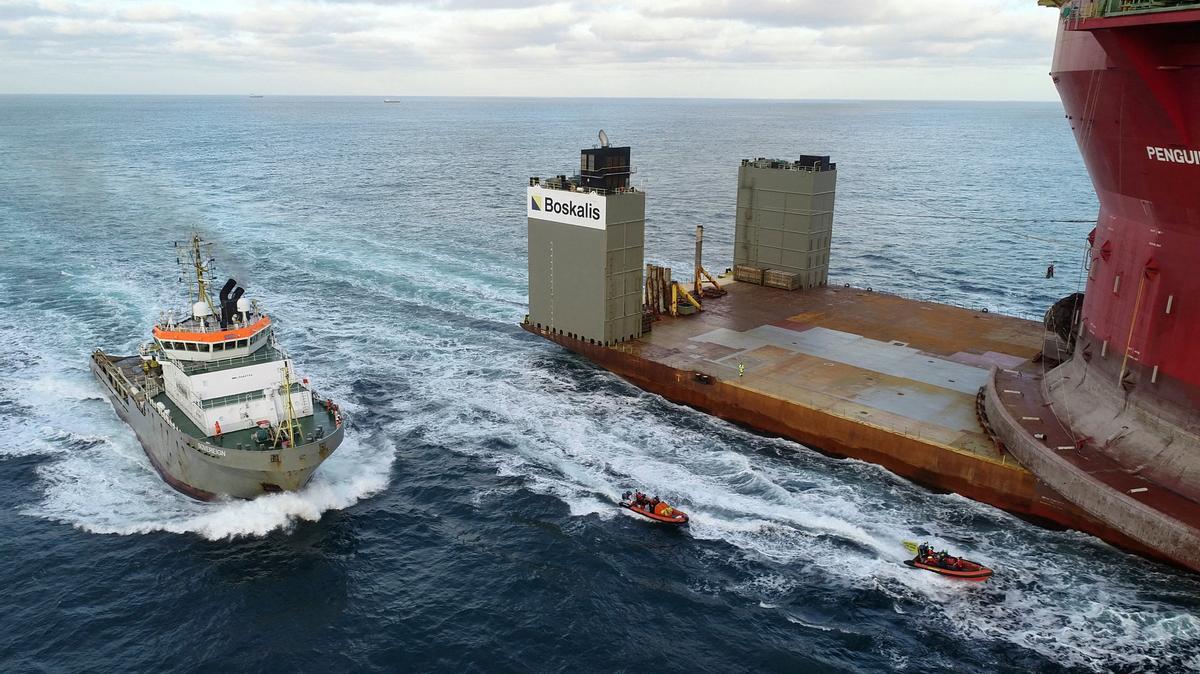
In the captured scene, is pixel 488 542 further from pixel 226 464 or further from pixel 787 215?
pixel 787 215

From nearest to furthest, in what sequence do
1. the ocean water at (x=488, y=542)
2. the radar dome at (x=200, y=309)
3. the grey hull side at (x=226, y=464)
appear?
the ocean water at (x=488, y=542) < the grey hull side at (x=226, y=464) < the radar dome at (x=200, y=309)

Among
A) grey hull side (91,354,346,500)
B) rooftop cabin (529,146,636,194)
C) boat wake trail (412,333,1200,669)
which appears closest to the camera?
boat wake trail (412,333,1200,669)

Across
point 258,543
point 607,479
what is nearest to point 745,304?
point 607,479

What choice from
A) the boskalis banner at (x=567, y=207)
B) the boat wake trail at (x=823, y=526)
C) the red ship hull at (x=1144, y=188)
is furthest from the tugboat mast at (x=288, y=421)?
the red ship hull at (x=1144, y=188)

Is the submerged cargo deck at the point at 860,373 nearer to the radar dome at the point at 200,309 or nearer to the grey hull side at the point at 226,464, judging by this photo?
the grey hull side at the point at 226,464

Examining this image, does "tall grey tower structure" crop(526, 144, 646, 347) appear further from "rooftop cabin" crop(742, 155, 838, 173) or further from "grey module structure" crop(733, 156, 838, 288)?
"rooftop cabin" crop(742, 155, 838, 173)

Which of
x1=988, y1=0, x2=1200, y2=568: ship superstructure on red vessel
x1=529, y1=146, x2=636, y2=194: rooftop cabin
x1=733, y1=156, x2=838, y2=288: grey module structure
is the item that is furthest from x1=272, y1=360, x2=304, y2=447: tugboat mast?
x1=733, y1=156, x2=838, y2=288: grey module structure
